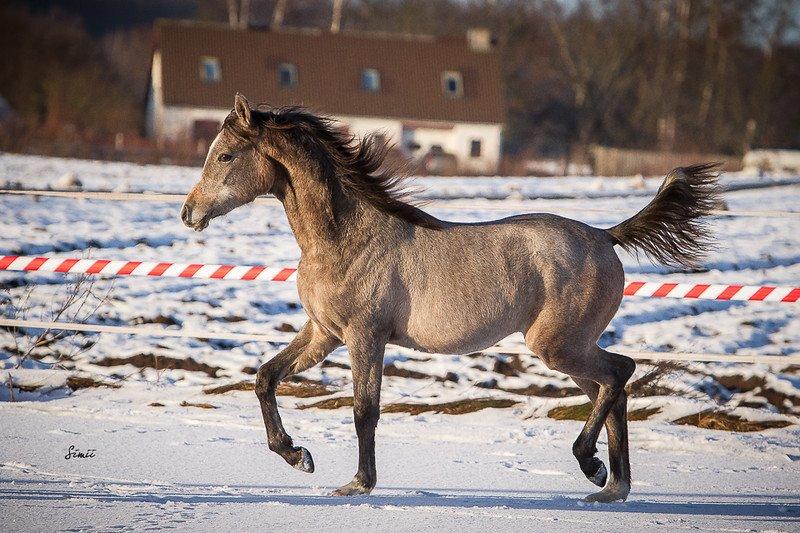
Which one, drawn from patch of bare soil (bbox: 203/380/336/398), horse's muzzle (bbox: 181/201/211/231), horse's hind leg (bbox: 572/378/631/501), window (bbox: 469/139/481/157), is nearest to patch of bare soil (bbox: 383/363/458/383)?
patch of bare soil (bbox: 203/380/336/398)

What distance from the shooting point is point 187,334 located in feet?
23.0

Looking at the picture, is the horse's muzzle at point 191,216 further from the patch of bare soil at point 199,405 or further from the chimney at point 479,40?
the chimney at point 479,40

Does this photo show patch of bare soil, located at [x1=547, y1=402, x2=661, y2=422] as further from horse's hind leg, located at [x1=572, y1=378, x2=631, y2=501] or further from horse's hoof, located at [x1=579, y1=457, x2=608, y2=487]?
horse's hoof, located at [x1=579, y1=457, x2=608, y2=487]

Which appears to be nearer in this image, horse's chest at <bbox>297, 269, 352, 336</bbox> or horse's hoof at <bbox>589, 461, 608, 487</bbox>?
horse's chest at <bbox>297, 269, 352, 336</bbox>

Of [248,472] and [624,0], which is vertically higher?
[624,0]

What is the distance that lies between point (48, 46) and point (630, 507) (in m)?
43.4

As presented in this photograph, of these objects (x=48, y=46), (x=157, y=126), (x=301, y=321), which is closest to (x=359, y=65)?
(x=157, y=126)

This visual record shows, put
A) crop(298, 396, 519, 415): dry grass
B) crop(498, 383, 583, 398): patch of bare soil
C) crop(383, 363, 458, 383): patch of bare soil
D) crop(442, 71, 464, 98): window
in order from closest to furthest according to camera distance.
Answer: crop(298, 396, 519, 415): dry grass < crop(498, 383, 583, 398): patch of bare soil < crop(383, 363, 458, 383): patch of bare soil < crop(442, 71, 464, 98): window

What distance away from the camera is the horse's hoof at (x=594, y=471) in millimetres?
5062

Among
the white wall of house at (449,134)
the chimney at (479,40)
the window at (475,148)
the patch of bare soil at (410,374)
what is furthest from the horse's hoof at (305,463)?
the chimney at (479,40)

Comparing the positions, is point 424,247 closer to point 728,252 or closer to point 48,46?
point 728,252

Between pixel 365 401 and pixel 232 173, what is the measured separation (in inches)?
54.6

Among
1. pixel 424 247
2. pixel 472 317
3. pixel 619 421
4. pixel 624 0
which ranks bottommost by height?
pixel 619 421
